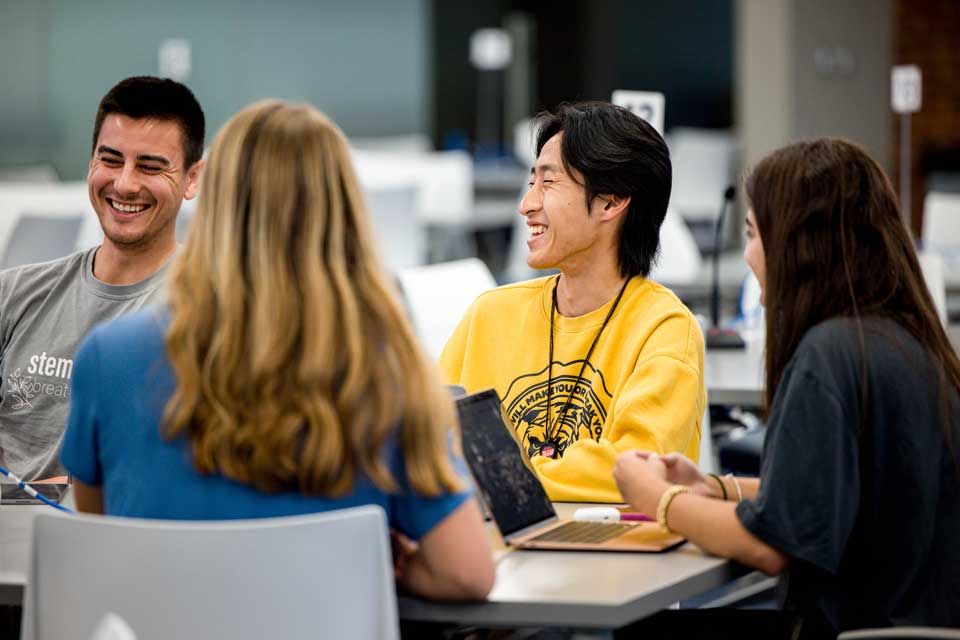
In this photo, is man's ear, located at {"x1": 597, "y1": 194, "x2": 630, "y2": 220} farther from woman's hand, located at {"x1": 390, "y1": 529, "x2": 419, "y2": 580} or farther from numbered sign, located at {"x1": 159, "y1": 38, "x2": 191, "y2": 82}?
numbered sign, located at {"x1": 159, "y1": 38, "x2": 191, "y2": 82}

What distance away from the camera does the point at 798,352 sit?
1.66m

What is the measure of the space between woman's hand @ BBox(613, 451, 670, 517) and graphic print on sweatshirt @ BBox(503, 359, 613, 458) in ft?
1.16

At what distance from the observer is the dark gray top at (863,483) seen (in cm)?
161

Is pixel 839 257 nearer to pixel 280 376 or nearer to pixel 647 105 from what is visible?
pixel 280 376

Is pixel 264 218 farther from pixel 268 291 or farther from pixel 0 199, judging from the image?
pixel 0 199

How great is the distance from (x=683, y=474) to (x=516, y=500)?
9.6 inches

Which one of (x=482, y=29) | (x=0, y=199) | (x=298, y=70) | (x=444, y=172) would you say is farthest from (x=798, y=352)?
(x=482, y=29)

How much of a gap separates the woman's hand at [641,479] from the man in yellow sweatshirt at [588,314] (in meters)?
0.28

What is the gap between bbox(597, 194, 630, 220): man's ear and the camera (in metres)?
2.34

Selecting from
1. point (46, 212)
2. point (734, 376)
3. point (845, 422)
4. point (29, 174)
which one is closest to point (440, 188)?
point (29, 174)

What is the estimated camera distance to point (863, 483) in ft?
5.47

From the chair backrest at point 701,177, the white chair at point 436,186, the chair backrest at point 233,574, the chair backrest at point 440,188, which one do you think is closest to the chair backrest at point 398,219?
the white chair at point 436,186

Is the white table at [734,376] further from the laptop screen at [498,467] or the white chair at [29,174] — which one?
the white chair at [29,174]

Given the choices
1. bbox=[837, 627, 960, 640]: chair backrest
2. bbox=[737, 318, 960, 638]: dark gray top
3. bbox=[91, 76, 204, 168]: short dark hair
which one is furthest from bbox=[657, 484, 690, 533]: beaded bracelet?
bbox=[91, 76, 204, 168]: short dark hair
